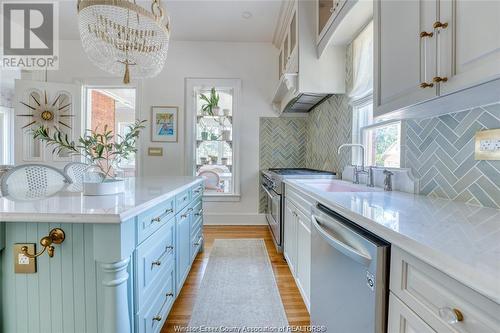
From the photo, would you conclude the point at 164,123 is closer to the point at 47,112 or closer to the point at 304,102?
the point at 47,112

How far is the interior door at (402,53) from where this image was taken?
3.01 feet

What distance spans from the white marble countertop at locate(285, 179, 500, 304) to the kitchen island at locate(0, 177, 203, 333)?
0.88 metres

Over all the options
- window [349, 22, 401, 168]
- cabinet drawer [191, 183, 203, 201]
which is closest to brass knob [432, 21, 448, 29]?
window [349, 22, 401, 168]

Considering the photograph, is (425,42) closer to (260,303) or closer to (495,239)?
(495,239)

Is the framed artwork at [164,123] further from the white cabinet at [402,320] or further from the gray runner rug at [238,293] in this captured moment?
the white cabinet at [402,320]

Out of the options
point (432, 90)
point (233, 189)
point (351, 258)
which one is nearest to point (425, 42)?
point (432, 90)

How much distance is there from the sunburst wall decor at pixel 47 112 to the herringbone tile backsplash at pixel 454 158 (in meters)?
4.66

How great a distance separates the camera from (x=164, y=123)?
3.96 meters

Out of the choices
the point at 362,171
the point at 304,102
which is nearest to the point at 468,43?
the point at 362,171

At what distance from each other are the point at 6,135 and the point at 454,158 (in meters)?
6.97

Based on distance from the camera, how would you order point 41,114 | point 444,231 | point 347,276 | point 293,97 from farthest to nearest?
point 41,114 < point 293,97 < point 347,276 < point 444,231

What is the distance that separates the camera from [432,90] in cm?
90

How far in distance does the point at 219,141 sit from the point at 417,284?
3.70 metres
